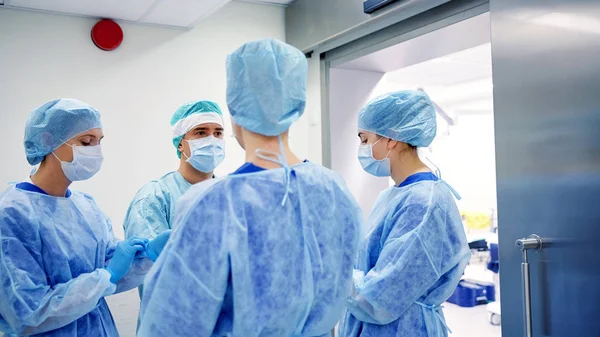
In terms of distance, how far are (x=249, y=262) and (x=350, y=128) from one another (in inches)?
80.3

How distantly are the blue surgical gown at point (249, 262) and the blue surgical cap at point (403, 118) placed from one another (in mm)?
664

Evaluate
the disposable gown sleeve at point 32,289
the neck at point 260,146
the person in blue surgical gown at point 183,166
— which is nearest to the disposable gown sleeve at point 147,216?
the person in blue surgical gown at point 183,166

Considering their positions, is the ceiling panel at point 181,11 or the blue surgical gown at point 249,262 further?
the ceiling panel at point 181,11

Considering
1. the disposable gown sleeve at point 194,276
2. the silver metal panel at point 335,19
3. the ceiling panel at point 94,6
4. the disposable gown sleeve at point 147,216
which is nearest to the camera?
the disposable gown sleeve at point 194,276

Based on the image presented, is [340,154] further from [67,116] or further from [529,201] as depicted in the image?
[67,116]

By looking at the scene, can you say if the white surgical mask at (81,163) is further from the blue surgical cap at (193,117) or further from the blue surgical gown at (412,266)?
the blue surgical gown at (412,266)

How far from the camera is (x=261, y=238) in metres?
1.04

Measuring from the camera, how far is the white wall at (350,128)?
9.54ft

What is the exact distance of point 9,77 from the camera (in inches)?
95.0

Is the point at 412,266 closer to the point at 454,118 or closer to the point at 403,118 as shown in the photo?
the point at 403,118

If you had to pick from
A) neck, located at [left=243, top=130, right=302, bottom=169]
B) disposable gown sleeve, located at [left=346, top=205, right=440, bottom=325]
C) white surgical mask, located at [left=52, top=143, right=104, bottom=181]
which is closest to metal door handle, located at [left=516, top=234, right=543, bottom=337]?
disposable gown sleeve, located at [left=346, top=205, right=440, bottom=325]

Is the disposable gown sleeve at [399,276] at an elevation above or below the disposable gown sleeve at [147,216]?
below

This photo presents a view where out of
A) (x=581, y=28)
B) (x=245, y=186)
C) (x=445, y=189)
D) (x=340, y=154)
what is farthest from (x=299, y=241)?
(x=340, y=154)

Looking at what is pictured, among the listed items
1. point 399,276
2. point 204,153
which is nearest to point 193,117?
point 204,153
